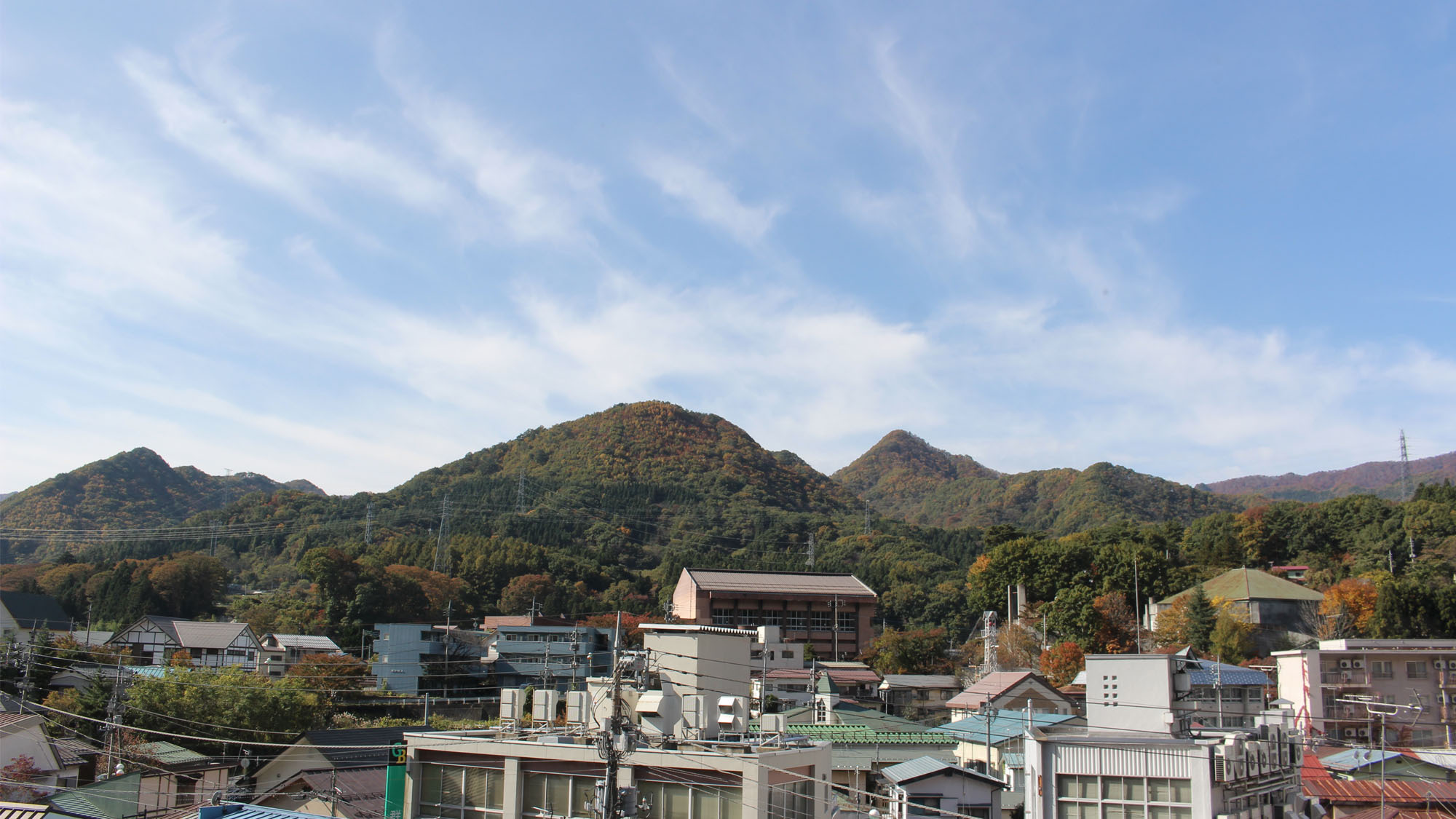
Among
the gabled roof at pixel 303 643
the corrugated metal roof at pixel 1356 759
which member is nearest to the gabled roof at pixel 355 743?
the corrugated metal roof at pixel 1356 759

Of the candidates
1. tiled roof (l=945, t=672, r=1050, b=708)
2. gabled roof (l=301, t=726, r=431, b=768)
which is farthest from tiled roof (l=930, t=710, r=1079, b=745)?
gabled roof (l=301, t=726, r=431, b=768)

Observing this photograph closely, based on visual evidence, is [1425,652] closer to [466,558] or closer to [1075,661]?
[1075,661]

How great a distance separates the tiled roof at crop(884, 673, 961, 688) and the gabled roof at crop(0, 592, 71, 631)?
162ft

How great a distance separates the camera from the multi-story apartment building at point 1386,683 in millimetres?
35000

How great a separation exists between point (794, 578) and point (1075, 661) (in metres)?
31.3

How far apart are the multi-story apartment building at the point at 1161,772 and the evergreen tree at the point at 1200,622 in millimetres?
32432

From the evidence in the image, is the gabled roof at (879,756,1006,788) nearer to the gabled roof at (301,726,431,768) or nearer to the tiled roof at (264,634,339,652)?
the gabled roof at (301,726,431,768)

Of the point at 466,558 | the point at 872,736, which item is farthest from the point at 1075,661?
the point at 466,558

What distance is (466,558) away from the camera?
79.6 m

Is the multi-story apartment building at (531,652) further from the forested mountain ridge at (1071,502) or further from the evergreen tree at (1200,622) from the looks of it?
the forested mountain ridge at (1071,502)

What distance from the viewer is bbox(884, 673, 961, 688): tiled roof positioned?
1901 inches

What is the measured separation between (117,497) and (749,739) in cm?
12525

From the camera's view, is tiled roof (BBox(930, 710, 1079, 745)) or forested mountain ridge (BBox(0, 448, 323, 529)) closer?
tiled roof (BBox(930, 710, 1079, 745))

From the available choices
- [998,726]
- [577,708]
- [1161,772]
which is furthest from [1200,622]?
[577,708]
